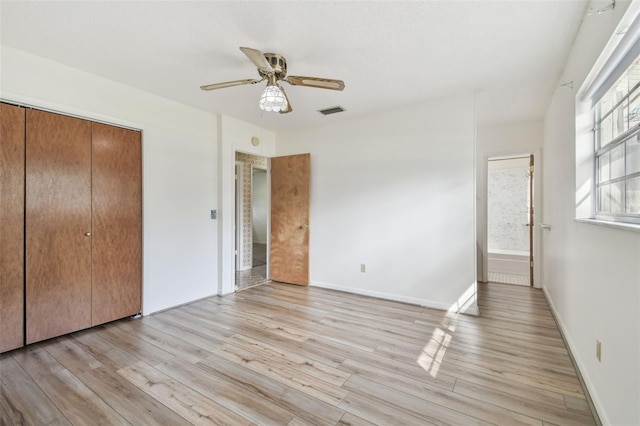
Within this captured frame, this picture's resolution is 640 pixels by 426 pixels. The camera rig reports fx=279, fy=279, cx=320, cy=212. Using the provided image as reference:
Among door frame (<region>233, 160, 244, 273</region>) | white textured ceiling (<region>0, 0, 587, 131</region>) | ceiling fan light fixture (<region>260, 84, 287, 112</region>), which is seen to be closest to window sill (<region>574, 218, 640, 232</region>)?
white textured ceiling (<region>0, 0, 587, 131</region>)

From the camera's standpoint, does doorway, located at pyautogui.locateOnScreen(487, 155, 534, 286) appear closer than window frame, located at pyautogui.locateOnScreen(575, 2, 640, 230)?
No

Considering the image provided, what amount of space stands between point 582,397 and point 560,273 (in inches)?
52.5

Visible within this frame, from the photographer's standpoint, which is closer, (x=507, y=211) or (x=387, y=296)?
(x=387, y=296)

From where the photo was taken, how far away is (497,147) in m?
4.40

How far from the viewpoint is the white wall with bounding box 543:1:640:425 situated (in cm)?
121

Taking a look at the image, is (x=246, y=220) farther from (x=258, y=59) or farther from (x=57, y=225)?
(x=258, y=59)

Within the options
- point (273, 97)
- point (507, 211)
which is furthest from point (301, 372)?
point (507, 211)

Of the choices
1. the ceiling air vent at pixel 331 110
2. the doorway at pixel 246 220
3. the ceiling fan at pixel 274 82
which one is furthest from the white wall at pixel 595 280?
the doorway at pixel 246 220

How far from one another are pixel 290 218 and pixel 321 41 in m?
2.76

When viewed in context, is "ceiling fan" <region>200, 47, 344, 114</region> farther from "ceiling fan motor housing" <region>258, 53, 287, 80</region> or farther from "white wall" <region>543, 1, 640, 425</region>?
"white wall" <region>543, 1, 640, 425</region>

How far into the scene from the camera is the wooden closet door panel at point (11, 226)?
223 cm

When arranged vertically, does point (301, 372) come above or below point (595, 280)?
below

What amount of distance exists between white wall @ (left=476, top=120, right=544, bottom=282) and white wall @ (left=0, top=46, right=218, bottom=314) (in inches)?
161

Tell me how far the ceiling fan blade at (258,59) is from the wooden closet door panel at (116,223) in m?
1.86
